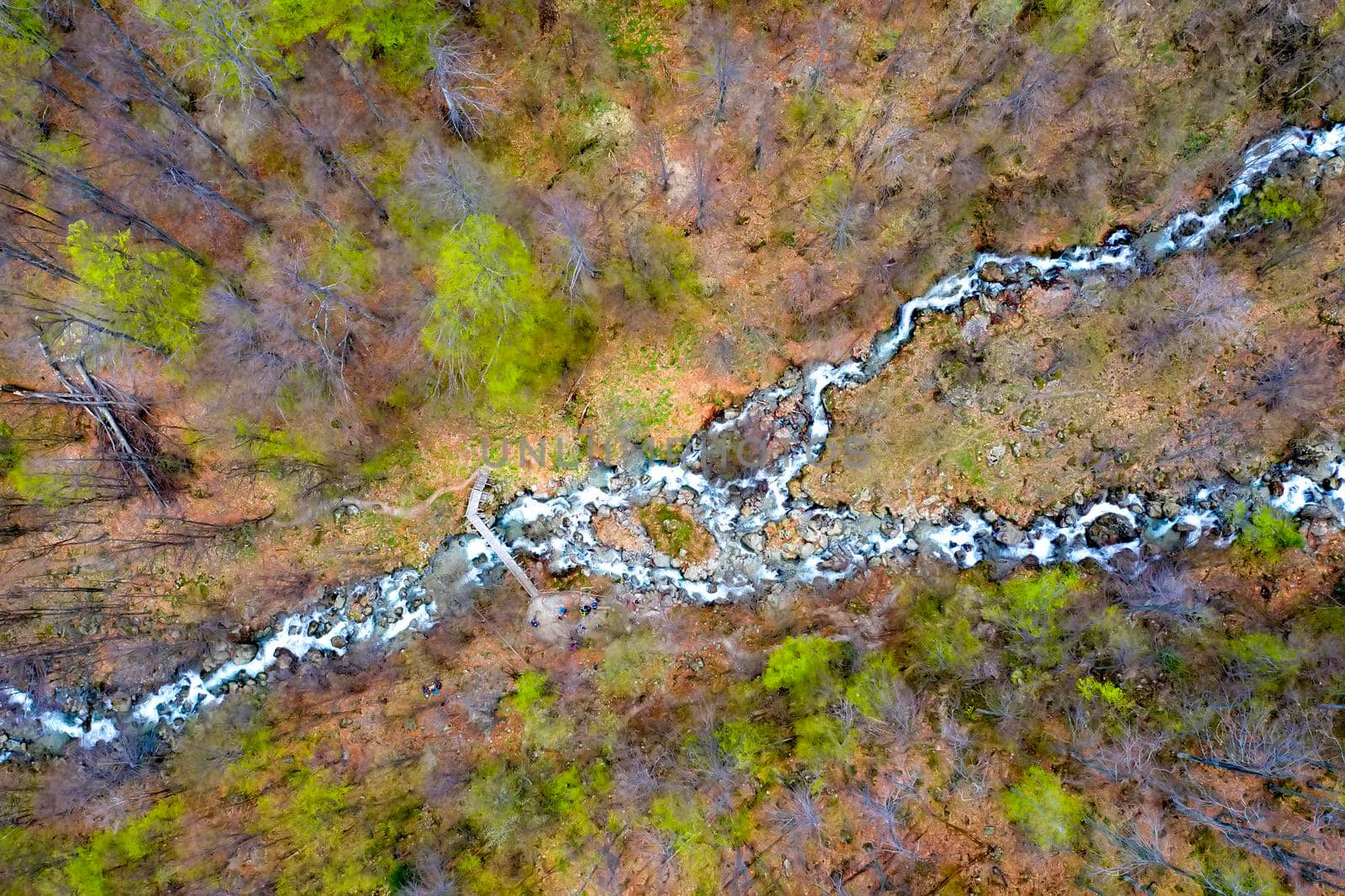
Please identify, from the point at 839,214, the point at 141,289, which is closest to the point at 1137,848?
the point at 839,214

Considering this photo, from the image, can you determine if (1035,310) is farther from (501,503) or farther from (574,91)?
(501,503)

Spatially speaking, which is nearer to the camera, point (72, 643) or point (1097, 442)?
point (1097, 442)

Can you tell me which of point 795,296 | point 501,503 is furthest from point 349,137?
point 795,296

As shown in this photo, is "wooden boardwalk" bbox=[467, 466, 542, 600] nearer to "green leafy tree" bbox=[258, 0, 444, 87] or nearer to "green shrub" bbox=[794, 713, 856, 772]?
"green shrub" bbox=[794, 713, 856, 772]

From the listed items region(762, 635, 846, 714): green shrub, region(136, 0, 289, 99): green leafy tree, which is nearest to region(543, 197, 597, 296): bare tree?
region(136, 0, 289, 99): green leafy tree

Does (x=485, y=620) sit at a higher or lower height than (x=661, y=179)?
lower
